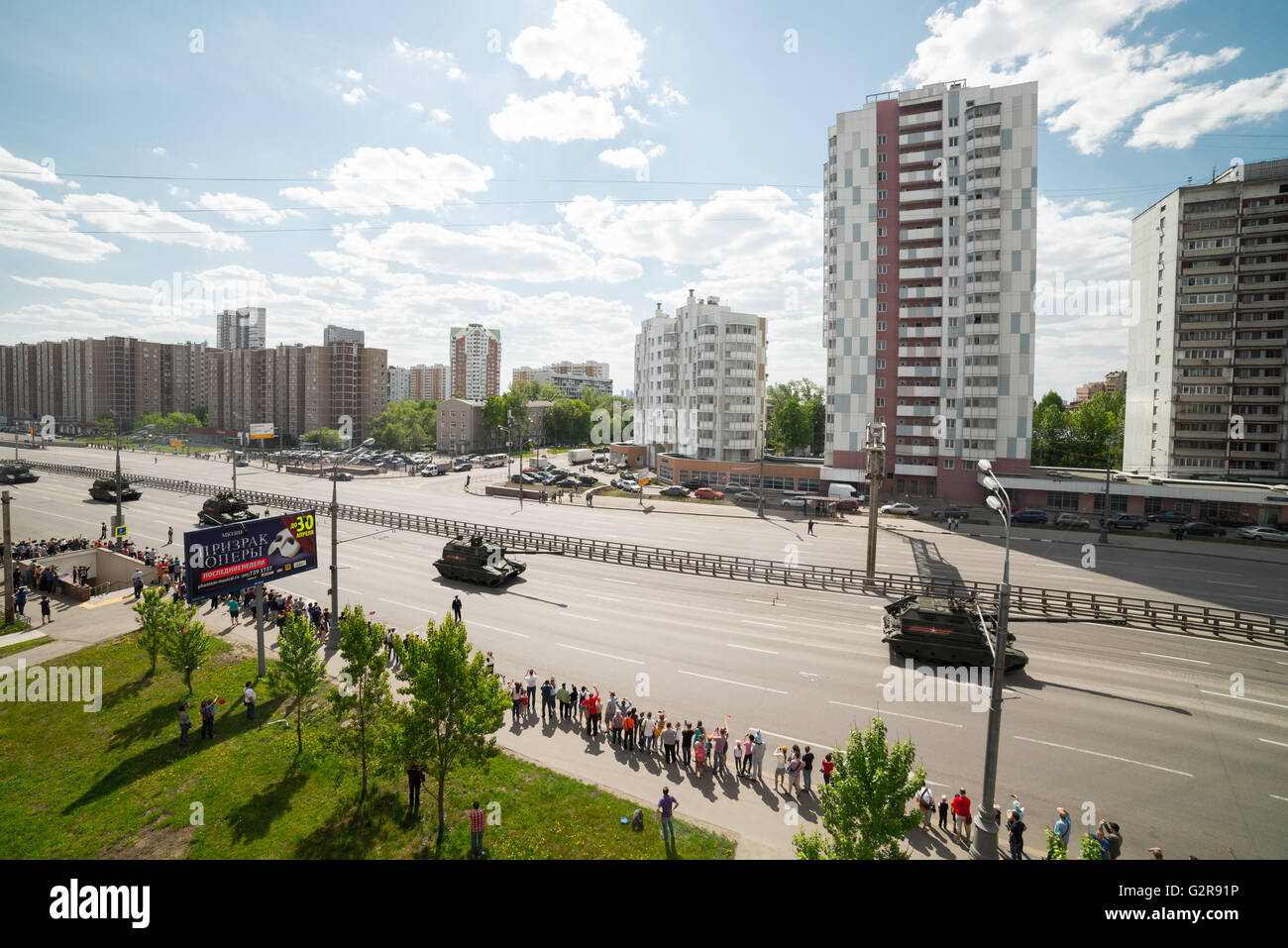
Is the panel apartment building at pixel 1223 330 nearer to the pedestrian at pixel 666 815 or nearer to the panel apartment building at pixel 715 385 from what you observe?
the panel apartment building at pixel 715 385

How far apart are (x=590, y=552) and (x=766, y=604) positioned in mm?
13057

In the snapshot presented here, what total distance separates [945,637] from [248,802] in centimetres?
2193

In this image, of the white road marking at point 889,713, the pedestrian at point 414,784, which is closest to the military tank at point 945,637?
the white road marking at point 889,713

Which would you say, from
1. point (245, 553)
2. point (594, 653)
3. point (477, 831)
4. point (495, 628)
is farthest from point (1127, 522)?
point (245, 553)

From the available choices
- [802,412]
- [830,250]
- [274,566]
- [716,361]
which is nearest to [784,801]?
[274,566]

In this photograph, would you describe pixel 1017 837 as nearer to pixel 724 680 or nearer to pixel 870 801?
pixel 870 801

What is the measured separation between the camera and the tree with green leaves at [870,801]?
862 cm

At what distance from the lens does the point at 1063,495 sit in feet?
182

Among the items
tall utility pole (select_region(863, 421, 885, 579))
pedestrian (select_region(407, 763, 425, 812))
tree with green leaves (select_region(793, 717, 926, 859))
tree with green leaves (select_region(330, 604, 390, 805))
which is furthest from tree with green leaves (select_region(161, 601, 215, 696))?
tall utility pole (select_region(863, 421, 885, 579))

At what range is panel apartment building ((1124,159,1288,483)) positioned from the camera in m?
65.4

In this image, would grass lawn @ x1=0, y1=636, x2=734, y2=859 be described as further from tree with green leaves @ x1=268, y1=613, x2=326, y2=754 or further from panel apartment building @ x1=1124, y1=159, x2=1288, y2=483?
panel apartment building @ x1=1124, y1=159, x2=1288, y2=483

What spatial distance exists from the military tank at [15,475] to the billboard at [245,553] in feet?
239

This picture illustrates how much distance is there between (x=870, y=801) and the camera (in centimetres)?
875
